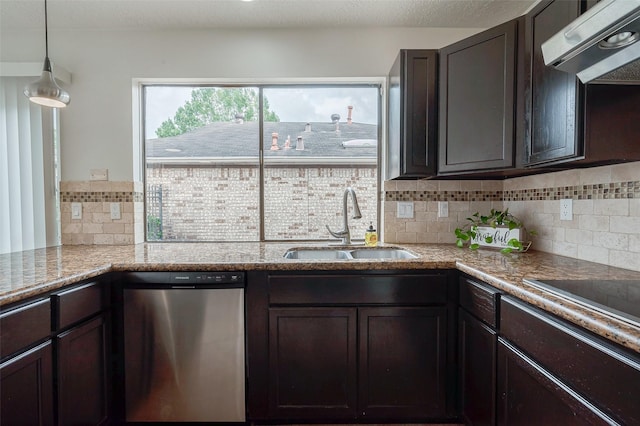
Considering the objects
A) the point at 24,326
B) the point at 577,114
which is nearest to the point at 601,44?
the point at 577,114

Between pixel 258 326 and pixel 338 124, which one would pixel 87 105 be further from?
pixel 258 326

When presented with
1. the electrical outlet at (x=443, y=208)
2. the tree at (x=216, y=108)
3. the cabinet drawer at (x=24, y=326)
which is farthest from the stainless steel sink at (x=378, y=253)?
the cabinet drawer at (x=24, y=326)

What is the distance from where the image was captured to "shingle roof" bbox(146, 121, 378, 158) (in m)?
2.48

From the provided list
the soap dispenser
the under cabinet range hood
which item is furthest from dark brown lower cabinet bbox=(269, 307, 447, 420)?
the under cabinet range hood

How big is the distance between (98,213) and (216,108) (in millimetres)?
1128

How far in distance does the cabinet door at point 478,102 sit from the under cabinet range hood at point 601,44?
564 mm

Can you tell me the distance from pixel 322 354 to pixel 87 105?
7.61ft

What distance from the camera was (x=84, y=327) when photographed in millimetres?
1479

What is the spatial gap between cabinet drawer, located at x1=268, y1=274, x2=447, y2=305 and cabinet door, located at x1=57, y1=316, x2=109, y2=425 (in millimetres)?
824

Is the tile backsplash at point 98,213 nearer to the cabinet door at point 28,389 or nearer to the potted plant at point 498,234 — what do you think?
the cabinet door at point 28,389

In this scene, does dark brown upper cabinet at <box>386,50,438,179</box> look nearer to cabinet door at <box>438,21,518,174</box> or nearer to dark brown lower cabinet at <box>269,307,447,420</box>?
cabinet door at <box>438,21,518,174</box>

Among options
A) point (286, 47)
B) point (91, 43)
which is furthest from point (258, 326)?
point (91, 43)

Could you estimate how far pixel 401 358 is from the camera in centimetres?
169

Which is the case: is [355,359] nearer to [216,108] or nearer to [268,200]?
[268,200]
